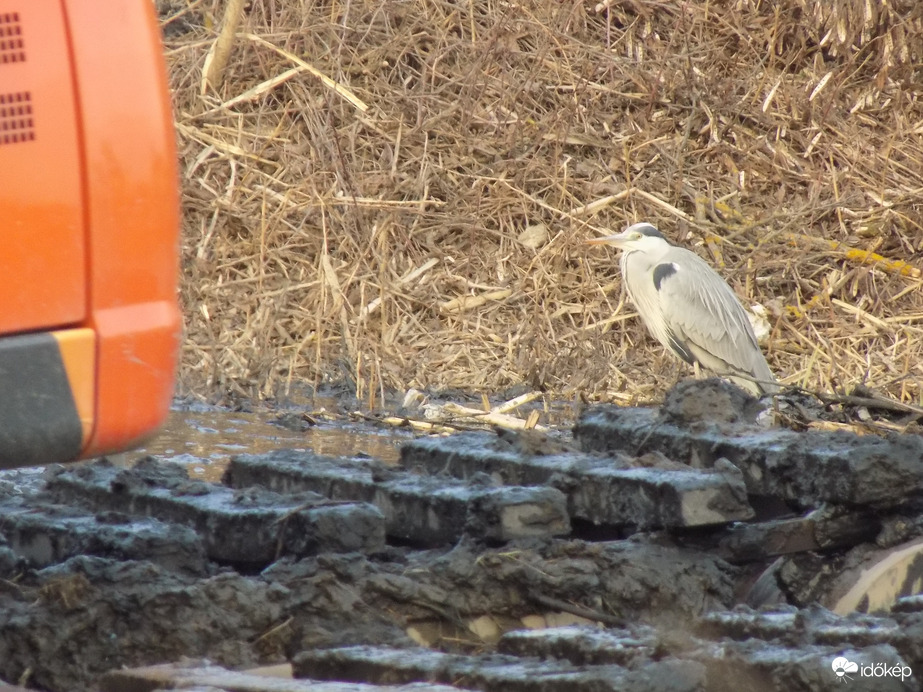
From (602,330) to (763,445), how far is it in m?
5.21

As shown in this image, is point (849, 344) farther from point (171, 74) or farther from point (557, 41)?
point (171, 74)

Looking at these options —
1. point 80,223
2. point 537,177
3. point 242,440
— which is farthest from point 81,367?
point 537,177

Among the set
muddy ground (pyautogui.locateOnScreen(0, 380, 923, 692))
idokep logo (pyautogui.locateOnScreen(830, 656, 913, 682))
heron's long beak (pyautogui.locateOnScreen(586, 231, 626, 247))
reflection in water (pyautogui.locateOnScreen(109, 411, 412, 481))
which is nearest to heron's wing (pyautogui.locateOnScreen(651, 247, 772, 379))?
heron's long beak (pyautogui.locateOnScreen(586, 231, 626, 247))

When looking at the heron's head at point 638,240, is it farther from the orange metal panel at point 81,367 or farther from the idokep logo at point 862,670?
the orange metal panel at point 81,367

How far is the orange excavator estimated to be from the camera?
5.82ft

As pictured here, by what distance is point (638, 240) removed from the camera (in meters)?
7.95

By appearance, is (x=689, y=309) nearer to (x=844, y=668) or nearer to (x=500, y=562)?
(x=500, y=562)

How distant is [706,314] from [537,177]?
72.1 inches

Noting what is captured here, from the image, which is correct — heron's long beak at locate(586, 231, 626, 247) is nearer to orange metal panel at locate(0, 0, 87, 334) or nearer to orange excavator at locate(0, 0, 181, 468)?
orange excavator at locate(0, 0, 181, 468)

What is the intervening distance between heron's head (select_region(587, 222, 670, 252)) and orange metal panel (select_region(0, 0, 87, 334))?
6340 mm

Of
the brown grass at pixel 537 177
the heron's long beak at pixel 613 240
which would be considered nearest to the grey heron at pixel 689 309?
the heron's long beak at pixel 613 240

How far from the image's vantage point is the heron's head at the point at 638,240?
7.88m

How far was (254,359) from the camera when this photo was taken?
667cm

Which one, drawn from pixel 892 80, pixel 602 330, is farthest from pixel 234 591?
pixel 892 80
